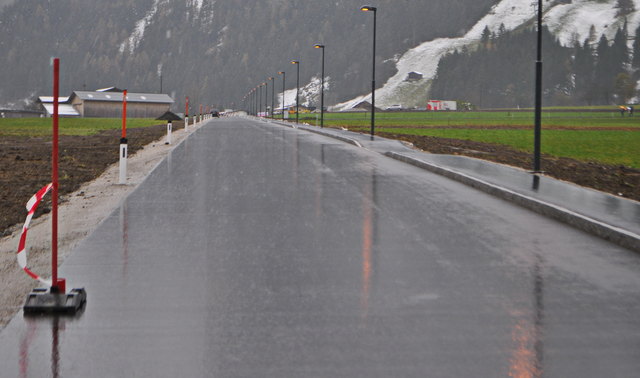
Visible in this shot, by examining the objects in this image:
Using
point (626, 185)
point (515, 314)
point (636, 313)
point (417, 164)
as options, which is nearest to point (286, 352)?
point (515, 314)

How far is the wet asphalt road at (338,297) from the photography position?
5051 millimetres

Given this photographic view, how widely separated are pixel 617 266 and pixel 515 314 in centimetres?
255

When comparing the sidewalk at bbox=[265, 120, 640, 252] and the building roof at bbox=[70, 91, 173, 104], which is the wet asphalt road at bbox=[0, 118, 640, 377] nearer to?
the sidewalk at bbox=[265, 120, 640, 252]

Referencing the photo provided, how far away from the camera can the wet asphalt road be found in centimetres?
505

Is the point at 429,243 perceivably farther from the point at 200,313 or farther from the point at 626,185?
the point at 626,185

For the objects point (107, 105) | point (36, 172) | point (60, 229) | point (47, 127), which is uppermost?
point (107, 105)

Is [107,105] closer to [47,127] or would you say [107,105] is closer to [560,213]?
[47,127]

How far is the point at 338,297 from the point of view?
6.71 metres

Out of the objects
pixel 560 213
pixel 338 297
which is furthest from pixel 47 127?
pixel 338 297

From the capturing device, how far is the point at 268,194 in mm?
14367

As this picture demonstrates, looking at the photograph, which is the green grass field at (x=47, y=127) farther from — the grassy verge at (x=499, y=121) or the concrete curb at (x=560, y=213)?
the concrete curb at (x=560, y=213)

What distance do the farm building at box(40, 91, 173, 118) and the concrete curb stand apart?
132 m

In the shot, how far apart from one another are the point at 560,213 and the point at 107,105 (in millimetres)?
142197

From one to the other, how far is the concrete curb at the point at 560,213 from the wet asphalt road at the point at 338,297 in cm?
22
